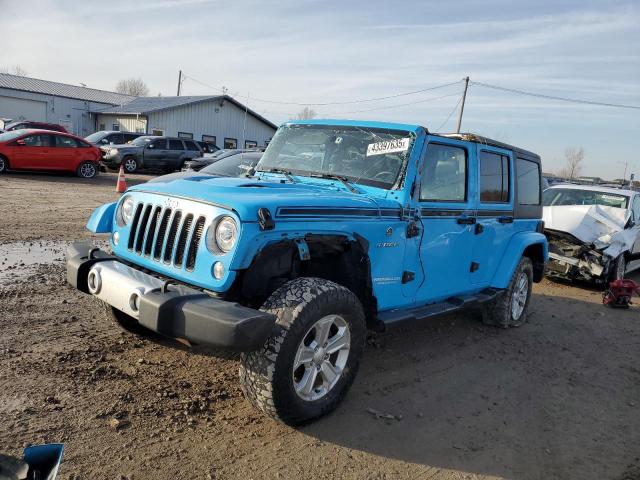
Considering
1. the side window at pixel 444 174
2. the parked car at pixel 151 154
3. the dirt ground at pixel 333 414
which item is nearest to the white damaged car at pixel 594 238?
the dirt ground at pixel 333 414

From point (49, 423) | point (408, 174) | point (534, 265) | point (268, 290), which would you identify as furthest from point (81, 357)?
point (534, 265)

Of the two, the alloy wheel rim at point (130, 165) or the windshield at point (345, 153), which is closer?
the windshield at point (345, 153)

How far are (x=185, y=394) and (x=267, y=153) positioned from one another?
7.92ft

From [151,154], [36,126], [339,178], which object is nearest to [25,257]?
[339,178]

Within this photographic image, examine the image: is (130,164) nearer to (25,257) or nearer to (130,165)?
(130,165)

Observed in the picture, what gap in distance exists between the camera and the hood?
3180mm

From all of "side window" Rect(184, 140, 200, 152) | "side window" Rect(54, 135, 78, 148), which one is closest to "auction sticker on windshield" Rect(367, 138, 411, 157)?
"side window" Rect(54, 135, 78, 148)

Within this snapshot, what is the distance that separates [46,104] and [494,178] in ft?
145

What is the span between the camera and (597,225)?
8.92m

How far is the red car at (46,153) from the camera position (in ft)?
54.0

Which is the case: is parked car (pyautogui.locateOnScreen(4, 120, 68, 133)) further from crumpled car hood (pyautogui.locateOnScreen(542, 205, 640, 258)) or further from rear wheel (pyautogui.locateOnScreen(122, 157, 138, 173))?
crumpled car hood (pyautogui.locateOnScreen(542, 205, 640, 258))

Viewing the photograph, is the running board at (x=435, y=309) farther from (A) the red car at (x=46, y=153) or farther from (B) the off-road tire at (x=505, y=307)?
(A) the red car at (x=46, y=153)

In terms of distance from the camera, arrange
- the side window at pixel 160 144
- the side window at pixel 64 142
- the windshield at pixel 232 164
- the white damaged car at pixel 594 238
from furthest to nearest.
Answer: the side window at pixel 160 144, the side window at pixel 64 142, the windshield at pixel 232 164, the white damaged car at pixel 594 238

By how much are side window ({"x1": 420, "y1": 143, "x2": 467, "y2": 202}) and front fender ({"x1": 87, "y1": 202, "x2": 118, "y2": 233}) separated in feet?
8.35
